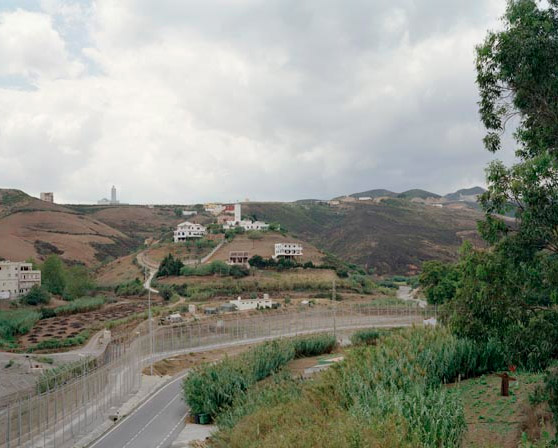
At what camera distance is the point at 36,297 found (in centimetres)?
7244

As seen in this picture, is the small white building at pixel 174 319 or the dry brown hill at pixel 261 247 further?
the dry brown hill at pixel 261 247

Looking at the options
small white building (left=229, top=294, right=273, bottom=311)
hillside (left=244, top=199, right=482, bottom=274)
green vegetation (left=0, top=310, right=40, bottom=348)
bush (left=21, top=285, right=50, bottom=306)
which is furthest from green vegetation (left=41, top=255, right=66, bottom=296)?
hillside (left=244, top=199, right=482, bottom=274)

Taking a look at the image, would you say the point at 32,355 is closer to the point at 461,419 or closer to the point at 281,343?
the point at 281,343

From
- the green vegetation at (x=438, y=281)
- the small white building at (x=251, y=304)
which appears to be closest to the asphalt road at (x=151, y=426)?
the small white building at (x=251, y=304)

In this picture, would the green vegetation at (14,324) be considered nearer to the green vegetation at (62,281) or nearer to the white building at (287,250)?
the green vegetation at (62,281)

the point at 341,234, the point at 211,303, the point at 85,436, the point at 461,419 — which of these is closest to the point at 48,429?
the point at 85,436

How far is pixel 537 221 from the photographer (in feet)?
41.5

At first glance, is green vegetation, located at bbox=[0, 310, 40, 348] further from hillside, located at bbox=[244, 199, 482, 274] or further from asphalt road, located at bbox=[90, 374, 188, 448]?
hillside, located at bbox=[244, 199, 482, 274]

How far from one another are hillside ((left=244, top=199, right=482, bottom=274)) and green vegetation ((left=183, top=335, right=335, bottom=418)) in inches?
3371

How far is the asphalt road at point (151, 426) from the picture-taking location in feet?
76.3

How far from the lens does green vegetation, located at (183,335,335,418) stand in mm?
26219

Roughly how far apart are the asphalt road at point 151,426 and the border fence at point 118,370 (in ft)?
3.73

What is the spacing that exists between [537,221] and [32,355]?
43728mm

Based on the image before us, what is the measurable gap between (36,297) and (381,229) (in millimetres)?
89146
